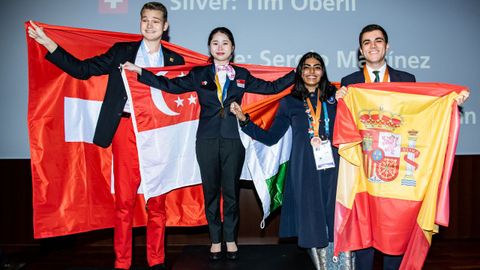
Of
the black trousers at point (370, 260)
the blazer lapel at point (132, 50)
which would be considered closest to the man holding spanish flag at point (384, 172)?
the black trousers at point (370, 260)

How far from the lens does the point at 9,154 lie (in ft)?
12.2

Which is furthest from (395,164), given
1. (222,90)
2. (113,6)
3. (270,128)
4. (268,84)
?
(113,6)

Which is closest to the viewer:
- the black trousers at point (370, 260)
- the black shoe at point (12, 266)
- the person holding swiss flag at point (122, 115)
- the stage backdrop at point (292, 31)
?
the black trousers at point (370, 260)

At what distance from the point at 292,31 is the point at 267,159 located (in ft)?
4.86

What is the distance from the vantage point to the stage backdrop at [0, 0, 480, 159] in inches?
146

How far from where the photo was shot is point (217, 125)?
8.58 ft

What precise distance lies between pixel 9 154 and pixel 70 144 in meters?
1.20

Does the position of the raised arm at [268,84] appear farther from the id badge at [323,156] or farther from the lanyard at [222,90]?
the id badge at [323,156]

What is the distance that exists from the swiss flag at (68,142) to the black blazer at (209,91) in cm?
43

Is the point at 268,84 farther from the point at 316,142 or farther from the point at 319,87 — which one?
the point at 316,142

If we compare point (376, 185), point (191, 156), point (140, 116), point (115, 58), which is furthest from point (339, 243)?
point (115, 58)

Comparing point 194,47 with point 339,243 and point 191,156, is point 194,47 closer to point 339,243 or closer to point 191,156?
point 191,156

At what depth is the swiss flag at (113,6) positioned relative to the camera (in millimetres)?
3721

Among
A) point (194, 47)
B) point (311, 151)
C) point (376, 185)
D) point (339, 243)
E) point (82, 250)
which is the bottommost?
point (82, 250)
